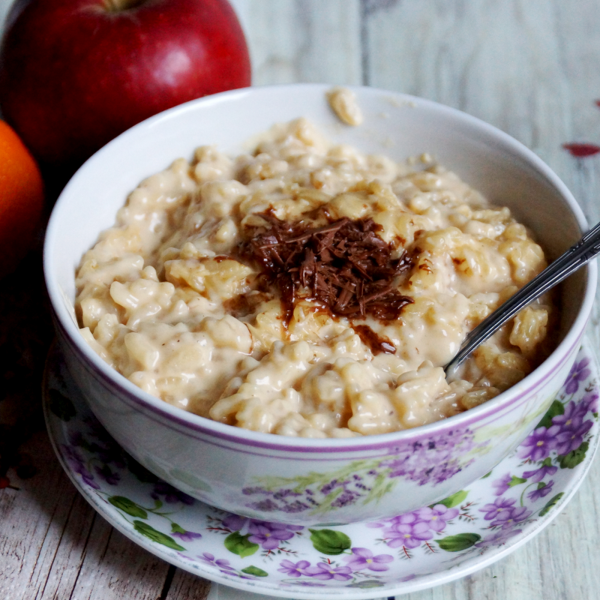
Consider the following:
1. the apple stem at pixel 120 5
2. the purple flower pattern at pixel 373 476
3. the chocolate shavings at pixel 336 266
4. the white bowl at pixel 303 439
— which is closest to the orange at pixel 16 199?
the white bowl at pixel 303 439

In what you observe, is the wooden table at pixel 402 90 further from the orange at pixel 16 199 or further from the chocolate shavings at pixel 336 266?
the chocolate shavings at pixel 336 266

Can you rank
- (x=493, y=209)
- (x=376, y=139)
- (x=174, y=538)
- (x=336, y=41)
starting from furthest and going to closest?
(x=336, y=41)
(x=376, y=139)
(x=493, y=209)
(x=174, y=538)

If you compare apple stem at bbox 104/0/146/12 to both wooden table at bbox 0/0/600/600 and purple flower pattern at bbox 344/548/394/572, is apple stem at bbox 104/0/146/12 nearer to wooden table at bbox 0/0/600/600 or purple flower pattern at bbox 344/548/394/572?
wooden table at bbox 0/0/600/600

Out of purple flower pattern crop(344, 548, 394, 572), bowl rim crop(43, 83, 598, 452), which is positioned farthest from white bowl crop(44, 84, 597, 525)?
purple flower pattern crop(344, 548, 394, 572)

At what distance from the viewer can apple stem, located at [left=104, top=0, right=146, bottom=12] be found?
242 cm

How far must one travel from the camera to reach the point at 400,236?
187 cm

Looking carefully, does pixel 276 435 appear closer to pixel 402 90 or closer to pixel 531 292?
pixel 531 292

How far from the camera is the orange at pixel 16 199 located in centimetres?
217

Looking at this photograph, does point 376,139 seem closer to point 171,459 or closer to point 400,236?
point 400,236

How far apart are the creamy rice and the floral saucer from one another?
260mm

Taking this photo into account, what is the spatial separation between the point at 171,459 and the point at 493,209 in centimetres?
107

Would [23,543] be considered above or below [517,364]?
below

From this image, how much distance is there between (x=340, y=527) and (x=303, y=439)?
16.9 inches

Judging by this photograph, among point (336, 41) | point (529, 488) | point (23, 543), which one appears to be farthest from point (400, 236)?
point (336, 41)
